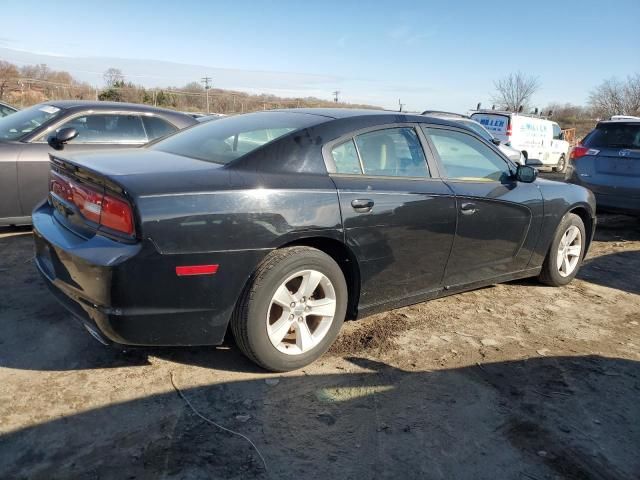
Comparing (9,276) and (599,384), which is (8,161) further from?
(599,384)

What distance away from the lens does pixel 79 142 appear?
18.5 feet

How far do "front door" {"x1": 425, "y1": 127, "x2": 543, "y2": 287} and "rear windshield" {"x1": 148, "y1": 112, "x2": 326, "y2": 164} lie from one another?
42.2 inches

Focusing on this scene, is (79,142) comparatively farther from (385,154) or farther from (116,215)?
(385,154)

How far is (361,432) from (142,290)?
1283mm

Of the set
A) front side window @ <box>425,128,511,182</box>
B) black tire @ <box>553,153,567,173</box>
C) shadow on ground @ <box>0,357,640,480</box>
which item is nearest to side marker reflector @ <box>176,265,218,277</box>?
shadow on ground @ <box>0,357,640,480</box>

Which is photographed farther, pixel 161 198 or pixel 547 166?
pixel 547 166

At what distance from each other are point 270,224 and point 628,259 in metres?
5.16

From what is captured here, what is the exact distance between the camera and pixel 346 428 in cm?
259

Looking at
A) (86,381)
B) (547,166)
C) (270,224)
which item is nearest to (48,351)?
(86,381)

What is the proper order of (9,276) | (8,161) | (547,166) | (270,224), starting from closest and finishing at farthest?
(270,224) → (9,276) → (8,161) → (547,166)

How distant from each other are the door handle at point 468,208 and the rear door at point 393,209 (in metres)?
0.11

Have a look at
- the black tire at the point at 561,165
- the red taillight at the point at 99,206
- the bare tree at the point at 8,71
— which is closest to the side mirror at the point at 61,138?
the red taillight at the point at 99,206

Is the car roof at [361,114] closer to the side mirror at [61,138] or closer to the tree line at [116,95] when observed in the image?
the side mirror at [61,138]

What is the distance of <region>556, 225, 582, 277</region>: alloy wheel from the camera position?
491 cm
